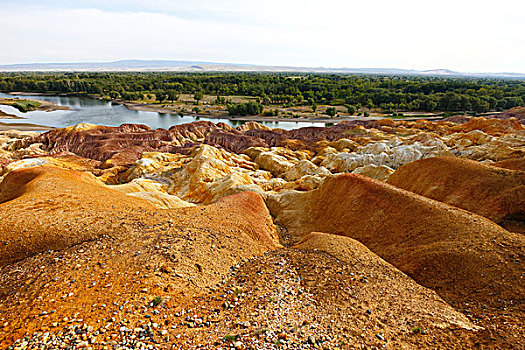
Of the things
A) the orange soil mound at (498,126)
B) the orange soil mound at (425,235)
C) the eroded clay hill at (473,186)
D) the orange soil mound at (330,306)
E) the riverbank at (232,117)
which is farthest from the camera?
the riverbank at (232,117)

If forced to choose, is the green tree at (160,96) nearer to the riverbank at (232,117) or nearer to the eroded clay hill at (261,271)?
the riverbank at (232,117)

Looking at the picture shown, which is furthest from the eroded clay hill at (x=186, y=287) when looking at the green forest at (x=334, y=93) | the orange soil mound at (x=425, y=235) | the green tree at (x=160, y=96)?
the green tree at (x=160, y=96)

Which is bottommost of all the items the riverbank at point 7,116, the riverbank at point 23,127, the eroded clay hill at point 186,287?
the riverbank at point 23,127

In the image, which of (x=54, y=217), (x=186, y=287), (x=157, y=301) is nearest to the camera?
(x=157, y=301)

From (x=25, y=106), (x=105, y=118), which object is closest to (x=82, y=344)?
(x=105, y=118)

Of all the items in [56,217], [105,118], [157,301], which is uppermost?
[56,217]

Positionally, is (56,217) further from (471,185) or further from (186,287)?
(471,185)

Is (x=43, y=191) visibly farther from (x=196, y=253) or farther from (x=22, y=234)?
(x=196, y=253)

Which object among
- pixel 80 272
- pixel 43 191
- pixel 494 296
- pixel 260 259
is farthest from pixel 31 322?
pixel 494 296
